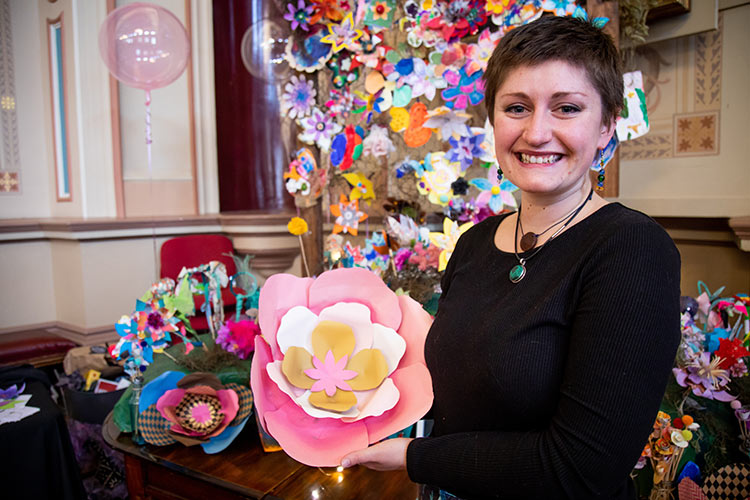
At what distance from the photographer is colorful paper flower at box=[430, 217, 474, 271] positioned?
164 cm

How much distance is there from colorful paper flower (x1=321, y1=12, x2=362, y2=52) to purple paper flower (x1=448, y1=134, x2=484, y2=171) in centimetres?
53

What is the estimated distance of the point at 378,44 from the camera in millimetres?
1848

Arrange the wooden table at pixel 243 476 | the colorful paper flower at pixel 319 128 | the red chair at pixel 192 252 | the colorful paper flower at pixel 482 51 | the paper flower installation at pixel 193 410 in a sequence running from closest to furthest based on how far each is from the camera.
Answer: the wooden table at pixel 243 476 < the paper flower installation at pixel 193 410 < the colorful paper flower at pixel 482 51 < the colorful paper flower at pixel 319 128 < the red chair at pixel 192 252

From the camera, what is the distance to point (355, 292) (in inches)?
39.3

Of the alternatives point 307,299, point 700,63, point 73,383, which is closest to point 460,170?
point 307,299

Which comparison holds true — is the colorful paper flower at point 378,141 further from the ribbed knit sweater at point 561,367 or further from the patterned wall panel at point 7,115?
the patterned wall panel at point 7,115

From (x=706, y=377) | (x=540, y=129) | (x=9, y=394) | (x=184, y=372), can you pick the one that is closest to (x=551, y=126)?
(x=540, y=129)

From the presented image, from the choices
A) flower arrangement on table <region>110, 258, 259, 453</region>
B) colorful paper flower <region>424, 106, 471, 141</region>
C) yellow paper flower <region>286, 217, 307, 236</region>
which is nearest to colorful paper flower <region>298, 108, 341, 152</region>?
yellow paper flower <region>286, 217, 307, 236</region>

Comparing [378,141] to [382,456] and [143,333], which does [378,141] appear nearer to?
[143,333]

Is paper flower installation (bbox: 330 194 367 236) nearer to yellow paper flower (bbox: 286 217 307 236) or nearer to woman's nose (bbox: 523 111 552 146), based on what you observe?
yellow paper flower (bbox: 286 217 307 236)

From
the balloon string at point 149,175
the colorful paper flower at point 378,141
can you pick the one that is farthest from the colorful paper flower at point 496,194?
the balloon string at point 149,175

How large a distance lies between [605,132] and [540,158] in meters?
0.11

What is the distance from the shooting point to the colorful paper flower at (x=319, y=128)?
1965 mm

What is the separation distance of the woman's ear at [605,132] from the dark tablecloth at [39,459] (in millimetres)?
1846
